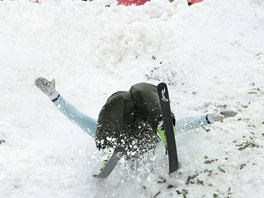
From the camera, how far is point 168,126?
3.48m

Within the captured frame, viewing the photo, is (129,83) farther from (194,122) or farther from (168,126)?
(168,126)

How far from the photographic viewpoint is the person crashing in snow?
3555 mm

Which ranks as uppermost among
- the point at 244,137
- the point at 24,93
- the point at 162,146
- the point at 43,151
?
the point at 24,93

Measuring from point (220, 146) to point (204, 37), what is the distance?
2.81 m

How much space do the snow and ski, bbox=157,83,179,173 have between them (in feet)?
0.40

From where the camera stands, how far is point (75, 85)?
5.68 meters

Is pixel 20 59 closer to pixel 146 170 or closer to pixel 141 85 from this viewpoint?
pixel 141 85

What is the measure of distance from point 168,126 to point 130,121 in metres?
0.44

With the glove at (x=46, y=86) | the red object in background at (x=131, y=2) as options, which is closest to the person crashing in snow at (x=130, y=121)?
the glove at (x=46, y=86)

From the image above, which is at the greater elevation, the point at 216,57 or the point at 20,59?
the point at 20,59

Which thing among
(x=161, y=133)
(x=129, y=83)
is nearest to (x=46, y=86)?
(x=161, y=133)

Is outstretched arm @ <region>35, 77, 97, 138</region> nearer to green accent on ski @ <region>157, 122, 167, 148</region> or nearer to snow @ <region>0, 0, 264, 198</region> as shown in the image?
snow @ <region>0, 0, 264, 198</region>

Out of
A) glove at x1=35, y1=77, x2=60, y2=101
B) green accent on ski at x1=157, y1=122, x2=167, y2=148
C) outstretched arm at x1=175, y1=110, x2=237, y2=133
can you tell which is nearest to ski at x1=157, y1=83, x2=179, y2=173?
green accent on ski at x1=157, y1=122, x2=167, y2=148

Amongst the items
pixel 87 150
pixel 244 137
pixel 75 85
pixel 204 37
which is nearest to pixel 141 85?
pixel 87 150
